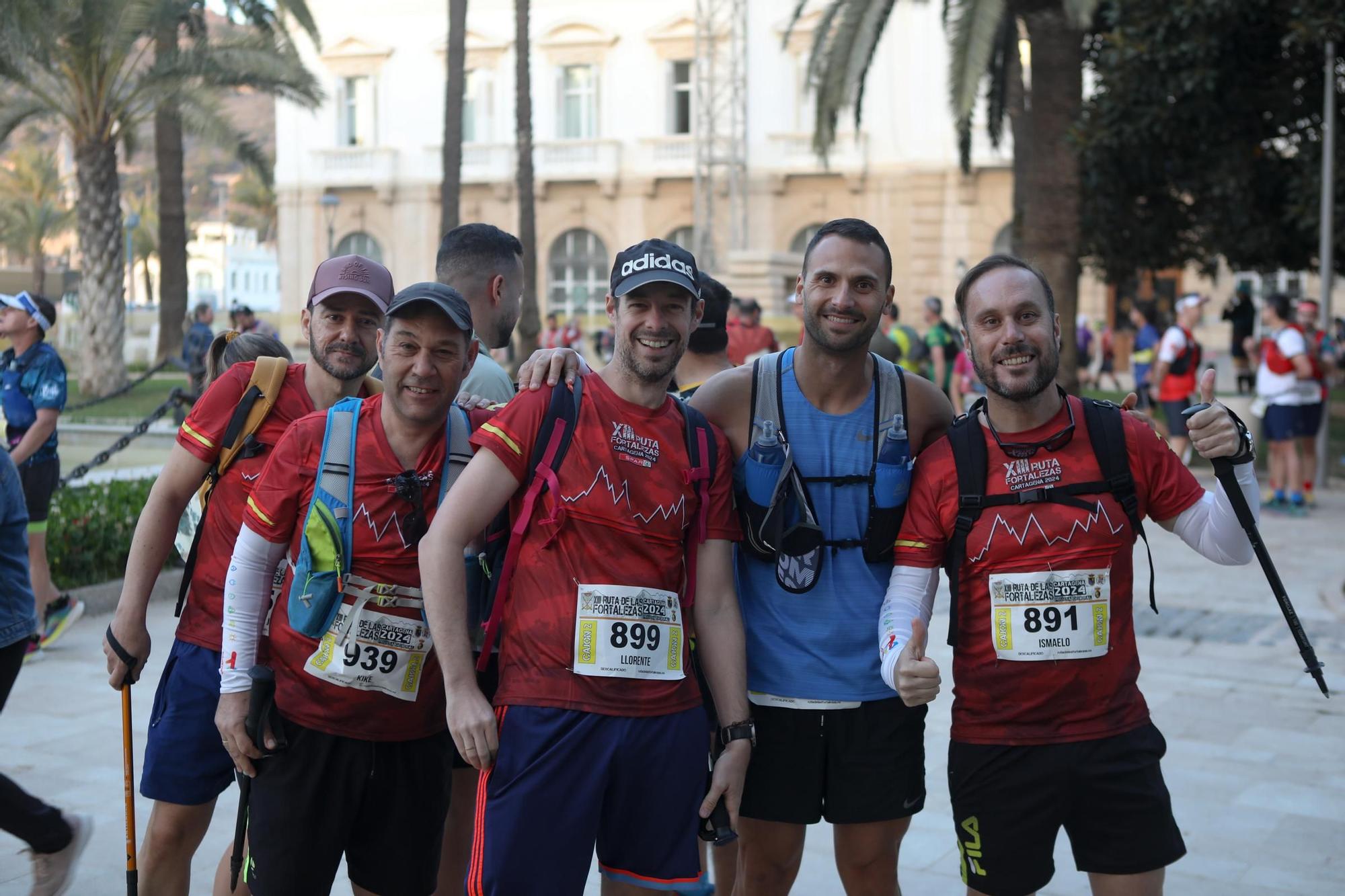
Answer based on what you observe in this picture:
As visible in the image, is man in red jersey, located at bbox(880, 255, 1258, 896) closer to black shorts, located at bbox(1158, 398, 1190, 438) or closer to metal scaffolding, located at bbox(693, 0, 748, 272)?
black shorts, located at bbox(1158, 398, 1190, 438)

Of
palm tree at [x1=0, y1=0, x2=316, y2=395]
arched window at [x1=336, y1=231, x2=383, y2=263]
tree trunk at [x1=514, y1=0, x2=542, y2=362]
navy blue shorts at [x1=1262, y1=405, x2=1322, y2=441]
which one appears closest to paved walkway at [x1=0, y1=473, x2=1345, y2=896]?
navy blue shorts at [x1=1262, y1=405, x2=1322, y2=441]

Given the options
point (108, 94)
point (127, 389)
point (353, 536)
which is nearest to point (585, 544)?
point (353, 536)

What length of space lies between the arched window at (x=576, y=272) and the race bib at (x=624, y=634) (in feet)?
139

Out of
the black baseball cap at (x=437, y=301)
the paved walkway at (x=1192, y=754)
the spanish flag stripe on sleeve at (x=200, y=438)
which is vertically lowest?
the paved walkway at (x=1192, y=754)

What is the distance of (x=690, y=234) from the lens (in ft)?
146

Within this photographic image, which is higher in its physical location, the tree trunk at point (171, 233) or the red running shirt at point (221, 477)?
the tree trunk at point (171, 233)

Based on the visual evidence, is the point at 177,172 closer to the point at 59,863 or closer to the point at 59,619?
the point at 59,619

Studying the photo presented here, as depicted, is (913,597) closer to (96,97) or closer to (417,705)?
(417,705)

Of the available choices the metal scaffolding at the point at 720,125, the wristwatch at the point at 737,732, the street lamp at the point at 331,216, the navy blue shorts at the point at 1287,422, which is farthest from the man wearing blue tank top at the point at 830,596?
the street lamp at the point at 331,216

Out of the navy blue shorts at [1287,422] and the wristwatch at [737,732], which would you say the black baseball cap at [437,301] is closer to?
the wristwatch at [737,732]

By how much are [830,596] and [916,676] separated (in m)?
0.47

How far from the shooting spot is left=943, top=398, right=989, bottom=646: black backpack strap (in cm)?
340

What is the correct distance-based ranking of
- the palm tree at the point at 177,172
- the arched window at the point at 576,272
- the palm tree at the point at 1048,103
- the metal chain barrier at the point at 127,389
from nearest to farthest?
the metal chain barrier at the point at 127,389 → the palm tree at the point at 1048,103 → the palm tree at the point at 177,172 → the arched window at the point at 576,272

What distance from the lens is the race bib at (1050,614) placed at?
334 cm
